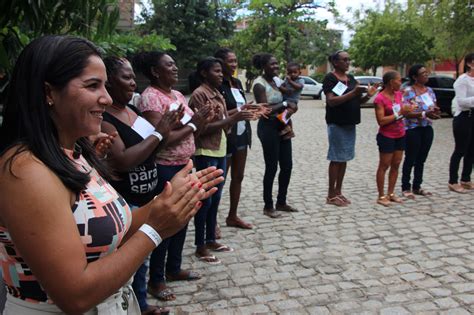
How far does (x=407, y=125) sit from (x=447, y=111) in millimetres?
11688

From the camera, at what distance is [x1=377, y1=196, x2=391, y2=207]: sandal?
6255 millimetres

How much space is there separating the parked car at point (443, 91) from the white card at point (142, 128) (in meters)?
15.7

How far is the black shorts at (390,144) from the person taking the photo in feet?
20.4

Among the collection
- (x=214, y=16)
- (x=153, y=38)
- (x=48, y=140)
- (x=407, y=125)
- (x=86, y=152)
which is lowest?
(x=407, y=125)

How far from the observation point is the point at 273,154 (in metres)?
5.73

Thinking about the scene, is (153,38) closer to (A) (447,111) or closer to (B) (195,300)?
(B) (195,300)

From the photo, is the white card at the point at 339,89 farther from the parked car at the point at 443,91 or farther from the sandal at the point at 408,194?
the parked car at the point at 443,91

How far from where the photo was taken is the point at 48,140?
150 cm

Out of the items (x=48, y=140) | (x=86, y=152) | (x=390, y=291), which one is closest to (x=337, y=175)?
(x=390, y=291)

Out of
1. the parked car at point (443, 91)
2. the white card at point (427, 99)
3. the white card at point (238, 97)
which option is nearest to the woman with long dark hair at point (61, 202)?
the white card at point (238, 97)

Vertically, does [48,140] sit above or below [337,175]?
above

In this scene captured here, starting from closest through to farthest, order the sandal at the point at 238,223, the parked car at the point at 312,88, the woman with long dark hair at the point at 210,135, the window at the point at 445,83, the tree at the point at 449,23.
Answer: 1. the woman with long dark hair at the point at 210,135
2. the sandal at the point at 238,223
3. the tree at the point at 449,23
4. the window at the point at 445,83
5. the parked car at the point at 312,88

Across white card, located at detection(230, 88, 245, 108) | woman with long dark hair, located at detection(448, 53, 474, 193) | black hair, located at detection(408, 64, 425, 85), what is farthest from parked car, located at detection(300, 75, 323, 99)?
white card, located at detection(230, 88, 245, 108)

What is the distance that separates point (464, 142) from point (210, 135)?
4.49 m
